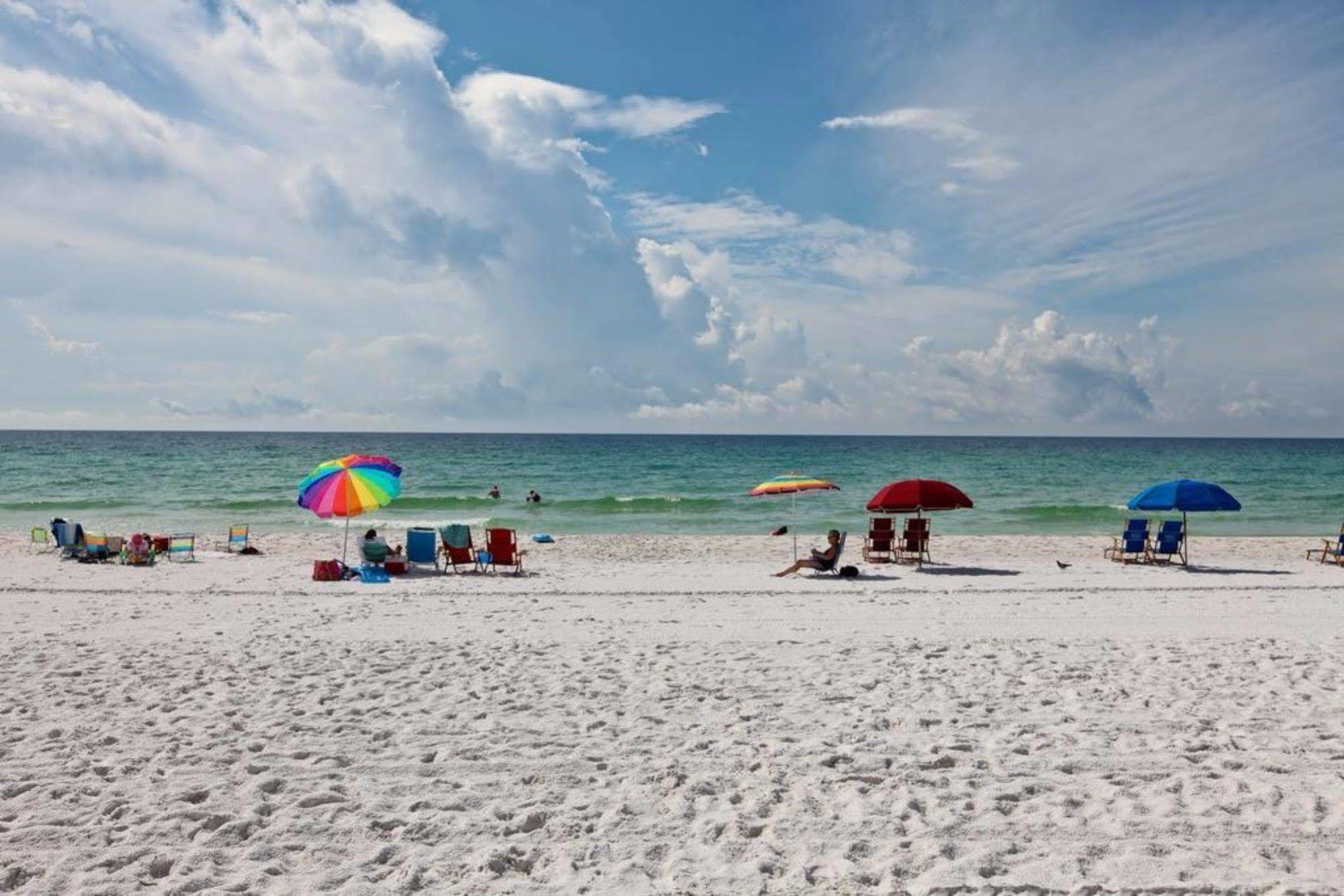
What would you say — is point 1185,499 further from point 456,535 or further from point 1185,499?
point 456,535

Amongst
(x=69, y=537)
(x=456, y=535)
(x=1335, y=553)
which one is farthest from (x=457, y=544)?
(x=1335, y=553)

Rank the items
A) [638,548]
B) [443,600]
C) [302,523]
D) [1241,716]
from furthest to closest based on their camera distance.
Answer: [302,523], [638,548], [443,600], [1241,716]

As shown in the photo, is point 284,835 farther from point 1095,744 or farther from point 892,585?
point 892,585

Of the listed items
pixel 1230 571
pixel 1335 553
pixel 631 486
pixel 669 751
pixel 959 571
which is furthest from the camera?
pixel 631 486

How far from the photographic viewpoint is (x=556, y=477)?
5588cm

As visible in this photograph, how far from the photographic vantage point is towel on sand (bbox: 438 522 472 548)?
15.1m

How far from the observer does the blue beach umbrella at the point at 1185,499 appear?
15.2 metres

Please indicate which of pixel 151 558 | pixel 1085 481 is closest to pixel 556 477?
pixel 1085 481

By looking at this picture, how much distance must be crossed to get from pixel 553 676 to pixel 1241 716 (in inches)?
216

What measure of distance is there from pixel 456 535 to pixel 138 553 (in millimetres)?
6051

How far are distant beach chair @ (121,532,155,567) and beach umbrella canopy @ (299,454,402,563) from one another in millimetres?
3842

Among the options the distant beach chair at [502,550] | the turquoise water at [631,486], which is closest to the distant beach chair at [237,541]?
the distant beach chair at [502,550]

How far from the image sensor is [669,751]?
5852 millimetres

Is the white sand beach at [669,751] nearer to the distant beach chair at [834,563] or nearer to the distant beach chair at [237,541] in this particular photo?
the distant beach chair at [834,563]
